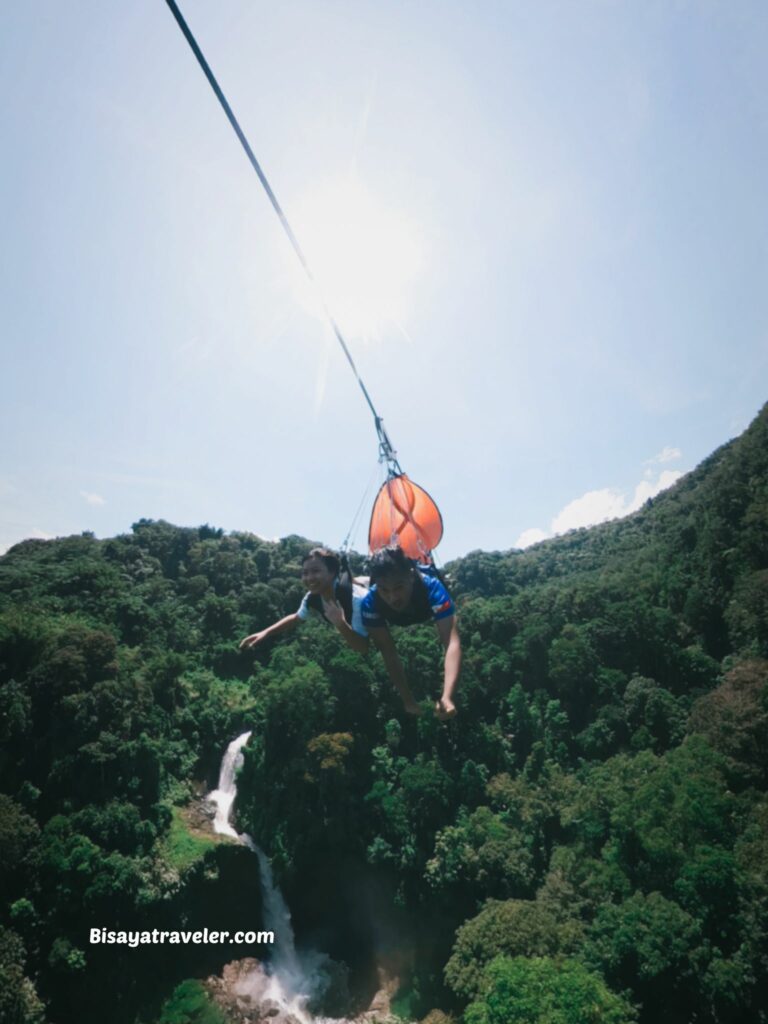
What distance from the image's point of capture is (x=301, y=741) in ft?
66.2

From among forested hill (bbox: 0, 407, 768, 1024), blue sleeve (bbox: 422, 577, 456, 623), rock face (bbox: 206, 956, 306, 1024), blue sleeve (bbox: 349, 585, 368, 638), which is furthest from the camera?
rock face (bbox: 206, 956, 306, 1024)

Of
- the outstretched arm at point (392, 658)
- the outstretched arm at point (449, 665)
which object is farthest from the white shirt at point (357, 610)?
the outstretched arm at point (449, 665)

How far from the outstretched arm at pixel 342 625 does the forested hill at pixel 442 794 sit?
10.8 m

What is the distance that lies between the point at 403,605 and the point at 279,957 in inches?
777

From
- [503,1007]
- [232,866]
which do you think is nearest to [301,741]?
[232,866]

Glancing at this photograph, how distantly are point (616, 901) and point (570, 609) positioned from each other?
52.5 ft

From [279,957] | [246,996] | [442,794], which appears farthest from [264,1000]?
[442,794]

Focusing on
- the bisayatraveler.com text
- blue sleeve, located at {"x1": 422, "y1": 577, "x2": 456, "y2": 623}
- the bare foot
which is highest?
blue sleeve, located at {"x1": 422, "y1": 577, "x2": 456, "y2": 623}

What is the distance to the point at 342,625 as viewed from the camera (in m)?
3.66

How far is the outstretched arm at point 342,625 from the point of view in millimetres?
3650

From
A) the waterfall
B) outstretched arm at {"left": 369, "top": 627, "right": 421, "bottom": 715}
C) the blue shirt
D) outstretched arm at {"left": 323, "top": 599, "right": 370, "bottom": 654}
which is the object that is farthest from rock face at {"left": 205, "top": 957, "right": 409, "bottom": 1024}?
the blue shirt

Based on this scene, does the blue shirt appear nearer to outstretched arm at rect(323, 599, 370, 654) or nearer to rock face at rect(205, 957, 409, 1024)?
outstretched arm at rect(323, 599, 370, 654)

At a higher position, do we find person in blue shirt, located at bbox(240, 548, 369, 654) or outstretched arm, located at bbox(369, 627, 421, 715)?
person in blue shirt, located at bbox(240, 548, 369, 654)

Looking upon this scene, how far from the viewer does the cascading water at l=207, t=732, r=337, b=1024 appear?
48.1ft
